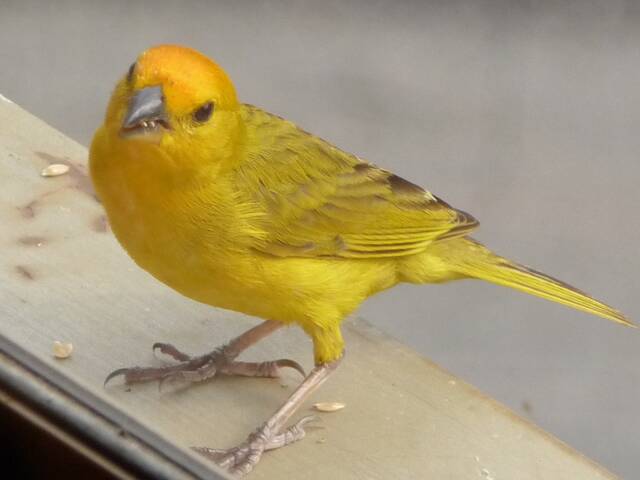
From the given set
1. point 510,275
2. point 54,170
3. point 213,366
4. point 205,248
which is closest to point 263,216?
point 205,248

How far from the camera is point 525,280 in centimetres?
279

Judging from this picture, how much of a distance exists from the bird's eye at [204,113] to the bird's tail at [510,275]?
0.81 m

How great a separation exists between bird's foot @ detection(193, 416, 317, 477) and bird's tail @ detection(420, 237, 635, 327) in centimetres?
70

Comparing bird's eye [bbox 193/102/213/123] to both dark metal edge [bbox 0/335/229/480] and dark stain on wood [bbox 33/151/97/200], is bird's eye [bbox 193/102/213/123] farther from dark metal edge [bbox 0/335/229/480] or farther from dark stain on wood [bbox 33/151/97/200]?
dark metal edge [bbox 0/335/229/480]

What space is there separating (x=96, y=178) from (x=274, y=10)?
13.0 ft

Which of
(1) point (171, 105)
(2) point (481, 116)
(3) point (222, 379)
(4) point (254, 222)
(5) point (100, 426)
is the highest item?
(1) point (171, 105)

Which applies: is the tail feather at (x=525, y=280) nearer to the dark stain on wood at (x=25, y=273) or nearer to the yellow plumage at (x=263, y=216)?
the yellow plumage at (x=263, y=216)

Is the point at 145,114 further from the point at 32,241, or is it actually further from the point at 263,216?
the point at 32,241

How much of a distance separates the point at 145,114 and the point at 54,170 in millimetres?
722

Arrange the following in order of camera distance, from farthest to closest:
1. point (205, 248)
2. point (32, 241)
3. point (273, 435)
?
point (32, 241)
point (205, 248)
point (273, 435)

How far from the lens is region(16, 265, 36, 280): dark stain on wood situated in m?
2.35

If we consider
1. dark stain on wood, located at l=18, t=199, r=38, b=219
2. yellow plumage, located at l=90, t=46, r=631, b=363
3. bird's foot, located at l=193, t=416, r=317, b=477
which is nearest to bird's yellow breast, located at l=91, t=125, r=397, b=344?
yellow plumage, located at l=90, t=46, r=631, b=363

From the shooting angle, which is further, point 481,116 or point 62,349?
point 481,116

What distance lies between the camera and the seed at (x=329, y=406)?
2252mm
